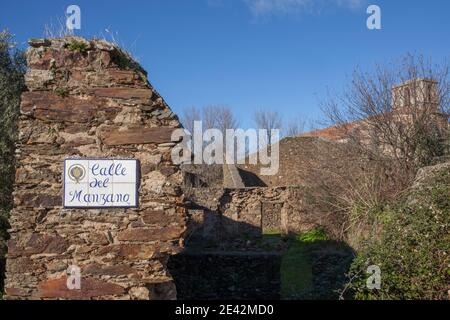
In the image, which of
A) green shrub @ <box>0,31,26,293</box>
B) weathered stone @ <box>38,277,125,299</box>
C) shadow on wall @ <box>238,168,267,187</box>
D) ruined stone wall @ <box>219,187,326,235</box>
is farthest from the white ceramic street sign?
shadow on wall @ <box>238,168,267,187</box>

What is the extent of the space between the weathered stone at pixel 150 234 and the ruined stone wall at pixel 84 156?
0.04 feet

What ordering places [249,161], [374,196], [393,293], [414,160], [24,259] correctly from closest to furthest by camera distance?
[24,259] → [393,293] → [374,196] → [414,160] → [249,161]

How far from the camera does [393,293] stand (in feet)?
21.4

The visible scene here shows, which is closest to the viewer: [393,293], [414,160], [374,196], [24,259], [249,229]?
[24,259]

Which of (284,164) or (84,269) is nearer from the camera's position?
(84,269)

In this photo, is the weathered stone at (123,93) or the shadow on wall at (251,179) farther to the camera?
the shadow on wall at (251,179)

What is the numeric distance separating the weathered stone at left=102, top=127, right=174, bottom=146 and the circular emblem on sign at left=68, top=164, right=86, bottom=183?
42cm

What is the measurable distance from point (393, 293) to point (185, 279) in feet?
19.7

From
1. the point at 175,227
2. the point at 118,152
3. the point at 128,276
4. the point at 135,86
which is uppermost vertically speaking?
the point at 135,86

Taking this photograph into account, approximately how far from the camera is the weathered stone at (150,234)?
5.46 meters

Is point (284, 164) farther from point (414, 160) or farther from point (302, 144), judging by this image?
point (414, 160)

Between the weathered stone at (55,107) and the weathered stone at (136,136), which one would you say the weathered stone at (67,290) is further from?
the weathered stone at (55,107)

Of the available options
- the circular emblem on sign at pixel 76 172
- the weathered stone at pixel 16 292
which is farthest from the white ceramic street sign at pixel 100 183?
the weathered stone at pixel 16 292

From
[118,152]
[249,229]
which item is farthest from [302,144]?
[118,152]
